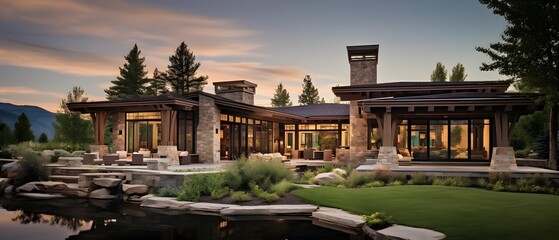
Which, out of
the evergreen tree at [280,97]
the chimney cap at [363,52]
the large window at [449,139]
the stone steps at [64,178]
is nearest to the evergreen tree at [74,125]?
the stone steps at [64,178]

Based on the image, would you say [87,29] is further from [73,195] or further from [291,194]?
[291,194]

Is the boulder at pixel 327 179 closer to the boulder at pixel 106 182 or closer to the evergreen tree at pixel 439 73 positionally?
the boulder at pixel 106 182

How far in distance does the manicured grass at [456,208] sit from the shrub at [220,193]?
87.0 inches

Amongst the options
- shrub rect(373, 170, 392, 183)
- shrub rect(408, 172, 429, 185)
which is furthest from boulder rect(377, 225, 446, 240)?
shrub rect(373, 170, 392, 183)

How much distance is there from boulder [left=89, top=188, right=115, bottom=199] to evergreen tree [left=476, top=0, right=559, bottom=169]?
623 inches

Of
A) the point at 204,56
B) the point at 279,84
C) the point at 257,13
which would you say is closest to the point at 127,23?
the point at 257,13

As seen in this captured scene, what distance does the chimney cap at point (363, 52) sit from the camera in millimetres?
23781

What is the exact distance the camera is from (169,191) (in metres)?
13.1

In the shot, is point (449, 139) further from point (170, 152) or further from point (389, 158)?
point (170, 152)

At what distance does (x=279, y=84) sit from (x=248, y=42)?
3540 centimetres

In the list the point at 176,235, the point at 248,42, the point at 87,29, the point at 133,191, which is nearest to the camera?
the point at 176,235

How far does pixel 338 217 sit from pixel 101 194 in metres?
9.00

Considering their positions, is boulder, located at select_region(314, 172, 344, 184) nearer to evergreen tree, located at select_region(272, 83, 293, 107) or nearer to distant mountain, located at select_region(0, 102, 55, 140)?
evergreen tree, located at select_region(272, 83, 293, 107)

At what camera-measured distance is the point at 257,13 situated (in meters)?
21.0
